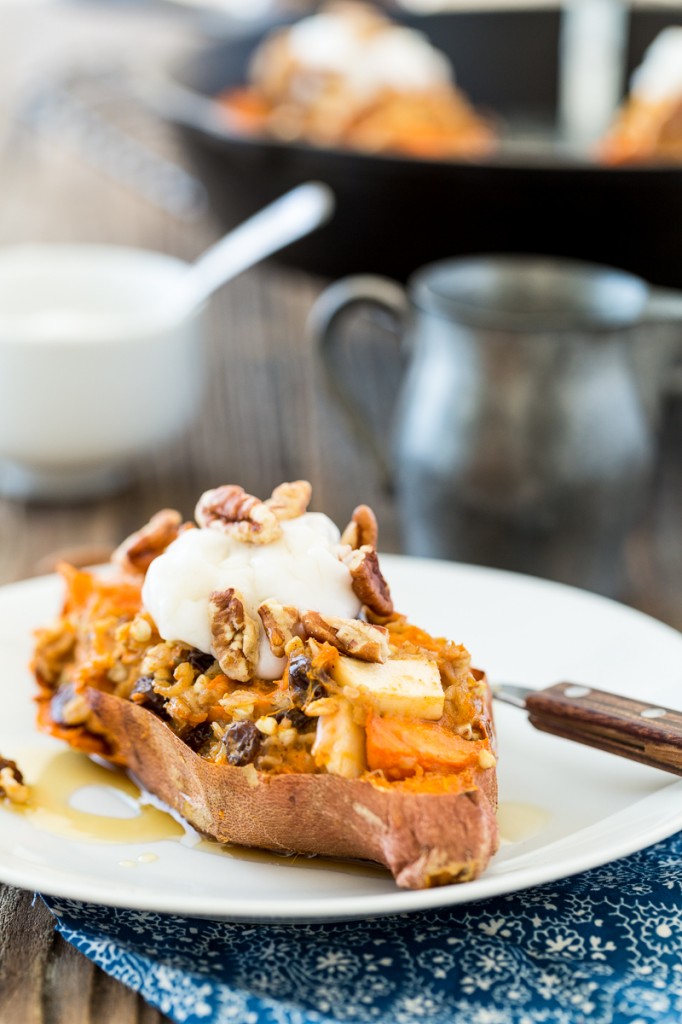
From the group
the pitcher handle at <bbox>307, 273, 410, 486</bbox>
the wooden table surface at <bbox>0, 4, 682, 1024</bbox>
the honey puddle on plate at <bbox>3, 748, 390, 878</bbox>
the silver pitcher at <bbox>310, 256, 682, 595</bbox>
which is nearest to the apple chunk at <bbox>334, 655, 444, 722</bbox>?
the honey puddle on plate at <bbox>3, 748, 390, 878</bbox>

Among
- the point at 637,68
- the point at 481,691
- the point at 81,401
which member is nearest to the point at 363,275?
the point at 81,401

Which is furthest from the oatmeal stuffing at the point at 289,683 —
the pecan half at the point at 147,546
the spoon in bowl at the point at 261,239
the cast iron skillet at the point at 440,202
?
the cast iron skillet at the point at 440,202

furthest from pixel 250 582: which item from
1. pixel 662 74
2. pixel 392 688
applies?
pixel 662 74

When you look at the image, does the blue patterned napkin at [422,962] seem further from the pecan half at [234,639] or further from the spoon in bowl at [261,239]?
the spoon in bowl at [261,239]

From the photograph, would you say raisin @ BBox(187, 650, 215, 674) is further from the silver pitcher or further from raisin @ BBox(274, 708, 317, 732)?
the silver pitcher

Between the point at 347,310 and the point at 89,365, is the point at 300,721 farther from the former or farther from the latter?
the point at 89,365
